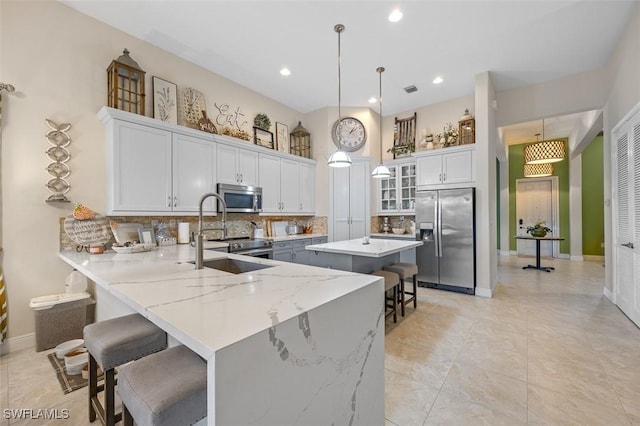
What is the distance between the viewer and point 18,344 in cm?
248

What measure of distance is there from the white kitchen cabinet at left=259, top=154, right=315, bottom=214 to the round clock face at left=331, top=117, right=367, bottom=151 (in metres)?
0.79

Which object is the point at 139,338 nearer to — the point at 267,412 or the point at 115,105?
the point at 267,412

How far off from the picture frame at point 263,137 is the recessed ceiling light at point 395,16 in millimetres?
2576

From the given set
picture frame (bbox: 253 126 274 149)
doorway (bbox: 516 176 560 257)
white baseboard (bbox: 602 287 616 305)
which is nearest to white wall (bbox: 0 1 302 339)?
picture frame (bbox: 253 126 274 149)

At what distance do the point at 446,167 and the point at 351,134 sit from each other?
1.87 m

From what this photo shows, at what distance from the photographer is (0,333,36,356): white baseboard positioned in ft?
7.95

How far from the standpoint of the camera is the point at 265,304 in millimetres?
1018

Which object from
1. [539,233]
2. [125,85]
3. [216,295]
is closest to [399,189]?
[539,233]

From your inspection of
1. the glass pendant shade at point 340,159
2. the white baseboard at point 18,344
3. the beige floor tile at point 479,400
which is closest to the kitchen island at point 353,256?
the glass pendant shade at point 340,159

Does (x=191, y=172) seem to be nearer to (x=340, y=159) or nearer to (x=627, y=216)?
(x=340, y=159)

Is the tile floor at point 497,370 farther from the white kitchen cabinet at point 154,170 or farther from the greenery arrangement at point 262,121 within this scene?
the greenery arrangement at point 262,121

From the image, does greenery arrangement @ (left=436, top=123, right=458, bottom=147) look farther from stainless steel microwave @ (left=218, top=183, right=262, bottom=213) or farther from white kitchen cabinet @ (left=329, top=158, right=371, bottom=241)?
stainless steel microwave @ (left=218, top=183, right=262, bottom=213)

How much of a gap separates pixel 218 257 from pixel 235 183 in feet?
6.51

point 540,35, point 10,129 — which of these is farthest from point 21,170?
point 540,35
